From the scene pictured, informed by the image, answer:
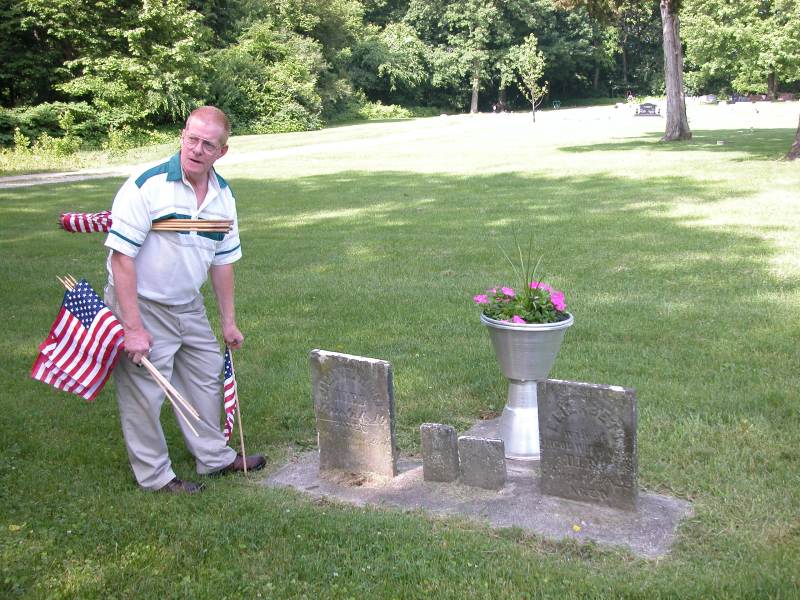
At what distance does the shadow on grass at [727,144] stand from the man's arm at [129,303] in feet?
64.7

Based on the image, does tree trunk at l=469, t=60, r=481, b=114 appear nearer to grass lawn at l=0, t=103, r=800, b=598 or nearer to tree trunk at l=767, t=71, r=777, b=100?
tree trunk at l=767, t=71, r=777, b=100

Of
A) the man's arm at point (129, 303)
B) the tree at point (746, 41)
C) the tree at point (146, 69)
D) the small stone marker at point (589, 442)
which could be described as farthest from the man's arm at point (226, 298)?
the tree at point (746, 41)

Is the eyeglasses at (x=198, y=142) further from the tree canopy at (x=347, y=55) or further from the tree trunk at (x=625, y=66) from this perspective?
the tree trunk at (x=625, y=66)

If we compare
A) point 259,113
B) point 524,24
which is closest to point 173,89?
point 259,113

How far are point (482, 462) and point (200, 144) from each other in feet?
7.10

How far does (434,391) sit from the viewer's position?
19.6 ft

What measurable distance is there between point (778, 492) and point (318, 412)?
2417mm

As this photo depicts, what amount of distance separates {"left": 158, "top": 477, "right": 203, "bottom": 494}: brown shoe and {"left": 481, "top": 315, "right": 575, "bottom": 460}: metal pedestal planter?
5.79 ft

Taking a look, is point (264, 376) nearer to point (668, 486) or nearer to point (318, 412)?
point (318, 412)

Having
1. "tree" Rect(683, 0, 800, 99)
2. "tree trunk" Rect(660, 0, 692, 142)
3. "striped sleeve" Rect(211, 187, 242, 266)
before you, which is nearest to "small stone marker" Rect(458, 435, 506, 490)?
"striped sleeve" Rect(211, 187, 242, 266)

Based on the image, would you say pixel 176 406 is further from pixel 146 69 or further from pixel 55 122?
pixel 146 69

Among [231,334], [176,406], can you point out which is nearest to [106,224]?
[231,334]

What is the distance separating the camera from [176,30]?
36.7m

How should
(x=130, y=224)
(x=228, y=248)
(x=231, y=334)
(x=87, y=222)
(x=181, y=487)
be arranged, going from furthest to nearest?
(x=231, y=334) → (x=228, y=248) → (x=181, y=487) → (x=87, y=222) → (x=130, y=224)
